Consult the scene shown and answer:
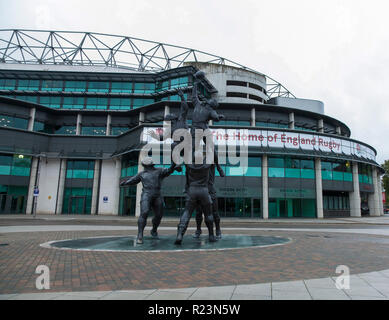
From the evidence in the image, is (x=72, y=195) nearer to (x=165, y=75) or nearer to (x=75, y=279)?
(x=165, y=75)

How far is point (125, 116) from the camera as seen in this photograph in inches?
1556

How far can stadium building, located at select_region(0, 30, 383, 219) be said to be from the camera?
31188mm

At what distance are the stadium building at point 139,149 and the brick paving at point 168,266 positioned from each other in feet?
75.9

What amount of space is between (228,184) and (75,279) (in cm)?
2689

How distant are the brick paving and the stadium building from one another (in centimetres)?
2314

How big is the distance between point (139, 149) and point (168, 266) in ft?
82.7

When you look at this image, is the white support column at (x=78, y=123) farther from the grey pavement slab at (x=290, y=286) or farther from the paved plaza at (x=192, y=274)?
the grey pavement slab at (x=290, y=286)

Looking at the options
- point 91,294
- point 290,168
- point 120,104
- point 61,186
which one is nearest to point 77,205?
point 61,186

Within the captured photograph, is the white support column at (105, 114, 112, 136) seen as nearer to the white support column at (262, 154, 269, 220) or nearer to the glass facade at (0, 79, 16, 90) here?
the glass facade at (0, 79, 16, 90)

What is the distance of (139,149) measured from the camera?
30078mm

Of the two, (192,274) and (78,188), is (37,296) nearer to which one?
(192,274)

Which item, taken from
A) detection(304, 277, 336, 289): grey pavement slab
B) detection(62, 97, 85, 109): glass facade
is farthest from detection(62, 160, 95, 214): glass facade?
detection(304, 277, 336, 289): grey pavement slab

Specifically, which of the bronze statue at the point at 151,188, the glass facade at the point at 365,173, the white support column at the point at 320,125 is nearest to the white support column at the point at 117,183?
the bronze statue at the point at 151,188
